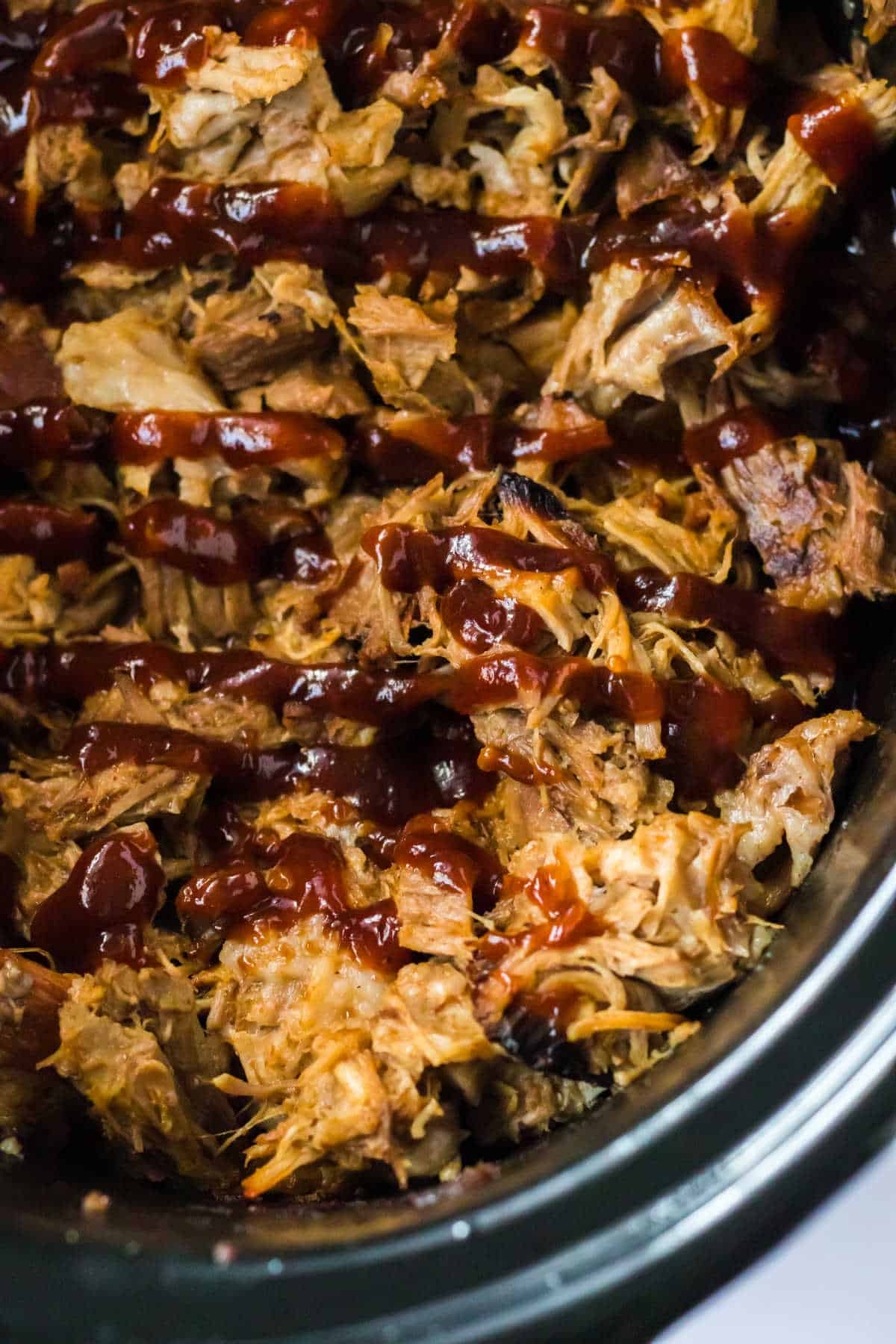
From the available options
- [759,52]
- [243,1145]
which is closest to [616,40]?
[759,52]

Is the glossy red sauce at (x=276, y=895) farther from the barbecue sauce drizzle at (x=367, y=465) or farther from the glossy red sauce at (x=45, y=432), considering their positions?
the glossy red sauce at (x=45, y=432)

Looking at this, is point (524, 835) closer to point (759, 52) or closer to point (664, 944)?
point (664, 944)

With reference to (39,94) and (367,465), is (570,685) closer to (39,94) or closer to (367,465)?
(367,465)

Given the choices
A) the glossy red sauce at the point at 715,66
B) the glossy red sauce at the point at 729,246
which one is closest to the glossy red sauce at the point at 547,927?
the glossy red sauce at the point at 729,246

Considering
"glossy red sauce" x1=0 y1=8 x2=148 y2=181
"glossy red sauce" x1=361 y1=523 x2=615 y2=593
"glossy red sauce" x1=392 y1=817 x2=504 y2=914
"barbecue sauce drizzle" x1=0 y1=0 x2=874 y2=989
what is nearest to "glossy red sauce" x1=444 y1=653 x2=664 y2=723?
"barbecue sauce drizzle" x1=0 y1=0 x2=874 y2=989

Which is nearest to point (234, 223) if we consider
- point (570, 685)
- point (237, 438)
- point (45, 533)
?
point (237, 438)

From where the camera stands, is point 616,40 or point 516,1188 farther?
point 616,40

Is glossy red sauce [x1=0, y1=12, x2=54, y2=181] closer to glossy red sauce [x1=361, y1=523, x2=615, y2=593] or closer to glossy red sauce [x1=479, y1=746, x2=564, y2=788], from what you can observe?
glossy red sauce [x1=361, y1=523, x2=615, y2=593]
